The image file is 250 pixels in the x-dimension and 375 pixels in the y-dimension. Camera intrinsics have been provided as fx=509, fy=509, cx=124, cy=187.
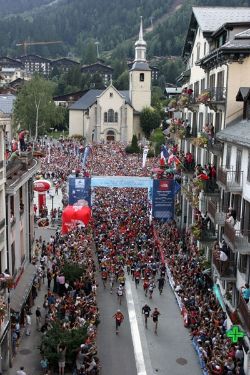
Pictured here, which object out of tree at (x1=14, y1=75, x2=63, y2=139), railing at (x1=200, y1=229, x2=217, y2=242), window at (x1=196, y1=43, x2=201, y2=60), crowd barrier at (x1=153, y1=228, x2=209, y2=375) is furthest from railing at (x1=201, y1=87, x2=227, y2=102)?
tree at (x1=14, y1=75, x2=63, y2=139)

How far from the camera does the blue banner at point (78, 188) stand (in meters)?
41.5

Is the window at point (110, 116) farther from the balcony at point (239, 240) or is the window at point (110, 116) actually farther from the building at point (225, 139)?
the balcony at point (239, 240)

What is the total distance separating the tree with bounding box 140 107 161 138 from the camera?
114m

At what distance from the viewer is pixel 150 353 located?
2420 cm

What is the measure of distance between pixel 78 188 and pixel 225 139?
18.6m

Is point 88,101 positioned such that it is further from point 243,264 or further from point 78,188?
point 243,264

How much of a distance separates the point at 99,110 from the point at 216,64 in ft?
268

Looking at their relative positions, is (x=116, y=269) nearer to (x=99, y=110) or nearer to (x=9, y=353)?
(x=9, y=353)

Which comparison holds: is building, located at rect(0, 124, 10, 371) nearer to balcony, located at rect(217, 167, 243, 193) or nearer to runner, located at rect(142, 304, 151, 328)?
runner, located at rect(142, 304, 151, 328)

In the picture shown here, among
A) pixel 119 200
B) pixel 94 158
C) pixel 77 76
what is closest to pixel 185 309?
pixel 119 200

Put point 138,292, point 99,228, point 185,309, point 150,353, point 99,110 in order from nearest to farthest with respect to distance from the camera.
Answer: point 150,353 < point 185,309 < point 138,292 < point 99,228 < point 99,110

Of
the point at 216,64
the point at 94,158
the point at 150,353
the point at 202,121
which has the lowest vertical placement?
the point at 150,353

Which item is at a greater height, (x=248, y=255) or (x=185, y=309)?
(x=248, y=255)

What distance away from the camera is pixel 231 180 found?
2494 centimetres
